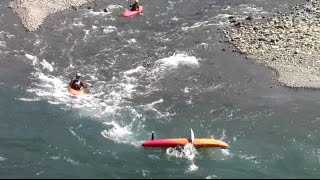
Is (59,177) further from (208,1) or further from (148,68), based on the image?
(208,1)

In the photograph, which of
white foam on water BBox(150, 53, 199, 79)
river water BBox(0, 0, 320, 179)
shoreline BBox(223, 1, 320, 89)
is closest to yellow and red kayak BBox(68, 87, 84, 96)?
river water BBox(0, 0, 320, 179)

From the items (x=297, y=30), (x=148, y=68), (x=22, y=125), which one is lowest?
(x=22, y=125)

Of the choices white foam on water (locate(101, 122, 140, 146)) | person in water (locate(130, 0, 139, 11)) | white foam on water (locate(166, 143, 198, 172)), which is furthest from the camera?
person in water (locate(130, 0, 139, 11))

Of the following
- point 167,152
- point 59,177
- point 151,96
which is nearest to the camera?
point 59,177

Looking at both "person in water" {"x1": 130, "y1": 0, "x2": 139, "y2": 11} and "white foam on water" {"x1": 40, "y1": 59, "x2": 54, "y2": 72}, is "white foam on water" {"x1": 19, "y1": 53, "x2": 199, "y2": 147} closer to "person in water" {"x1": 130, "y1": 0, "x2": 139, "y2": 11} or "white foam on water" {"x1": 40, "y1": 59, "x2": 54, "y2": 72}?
"white foam on water" {"x1": 40, "y1": 59, "x2": 54, "y2": 72}

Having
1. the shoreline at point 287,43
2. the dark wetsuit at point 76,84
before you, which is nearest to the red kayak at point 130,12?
the shoreline at point 287,43

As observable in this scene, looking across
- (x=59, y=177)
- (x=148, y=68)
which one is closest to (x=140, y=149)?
(x=59, y=177)

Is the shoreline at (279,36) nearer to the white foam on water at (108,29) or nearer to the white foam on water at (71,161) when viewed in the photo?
the white foam on water at (108,29)

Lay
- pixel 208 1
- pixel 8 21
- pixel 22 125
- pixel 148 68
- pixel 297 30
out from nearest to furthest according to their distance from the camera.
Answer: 1. pixel 22 125
2. pixel 148 68
3. pixel 297 30
4. pixel 8 21
5. pixel 208 1
